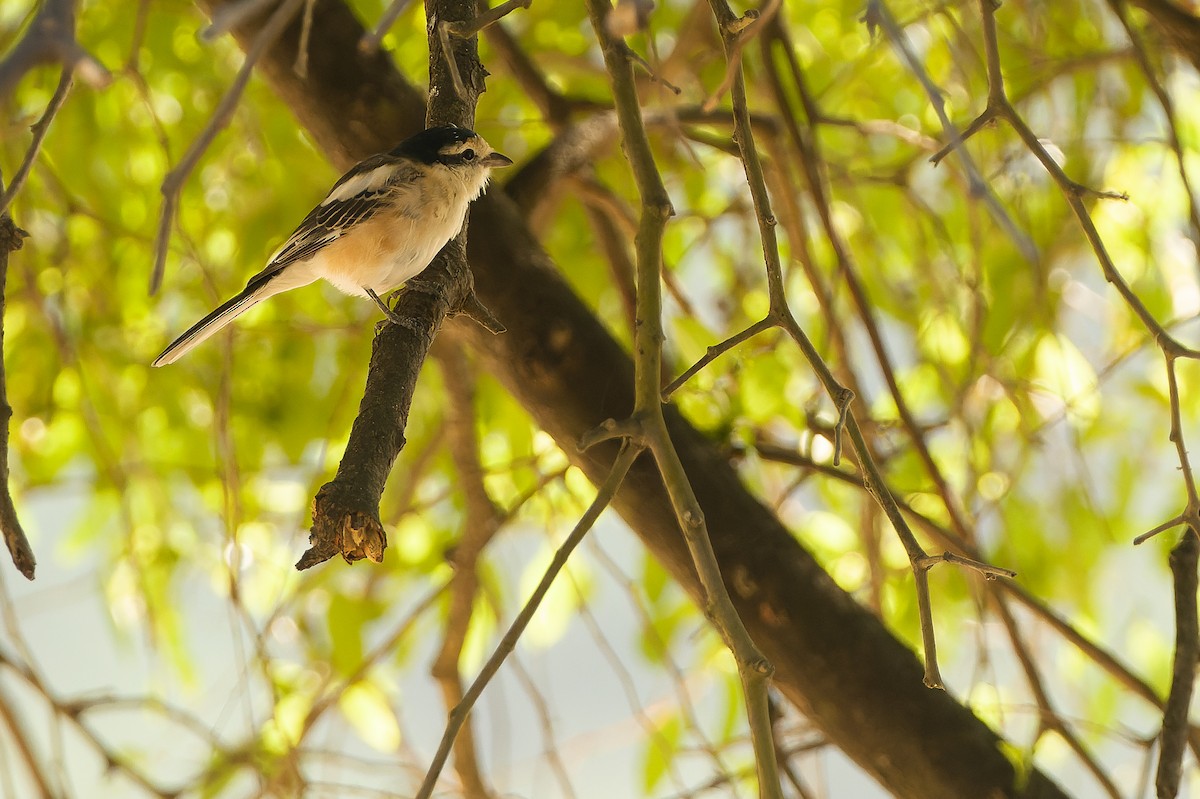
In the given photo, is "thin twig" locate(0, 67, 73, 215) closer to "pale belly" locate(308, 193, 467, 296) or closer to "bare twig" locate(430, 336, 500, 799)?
"pale belly" locate(308, 193, 467, 296)

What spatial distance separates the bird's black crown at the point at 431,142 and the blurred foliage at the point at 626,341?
689 millimetres

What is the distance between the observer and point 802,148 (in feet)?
8.02

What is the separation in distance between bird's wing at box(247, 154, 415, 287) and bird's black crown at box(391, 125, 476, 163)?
0.43 feet

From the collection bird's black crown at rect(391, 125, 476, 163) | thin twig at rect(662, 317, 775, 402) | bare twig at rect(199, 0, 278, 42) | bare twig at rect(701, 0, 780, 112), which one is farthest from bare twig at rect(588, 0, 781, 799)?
bare twig at rect(199, 0, 278, 42)

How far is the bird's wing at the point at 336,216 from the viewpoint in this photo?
7.46 ft

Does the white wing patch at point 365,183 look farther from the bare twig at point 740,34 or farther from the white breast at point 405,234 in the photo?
the bare twig at point 740,34

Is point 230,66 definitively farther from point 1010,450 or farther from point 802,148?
point 1010,450

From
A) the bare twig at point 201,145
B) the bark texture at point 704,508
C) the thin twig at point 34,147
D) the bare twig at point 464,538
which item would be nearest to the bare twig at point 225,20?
the bare twig at point 201,145

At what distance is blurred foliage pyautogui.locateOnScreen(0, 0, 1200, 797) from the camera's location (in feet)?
9.08

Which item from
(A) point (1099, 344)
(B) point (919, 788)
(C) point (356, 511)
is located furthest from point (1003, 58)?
Answer: (C) point (356, 511)

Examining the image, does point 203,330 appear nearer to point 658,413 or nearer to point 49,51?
point 658,413

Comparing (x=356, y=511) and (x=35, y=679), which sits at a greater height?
(x=35, y=679)

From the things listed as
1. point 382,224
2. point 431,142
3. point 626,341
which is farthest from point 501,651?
point 626,341

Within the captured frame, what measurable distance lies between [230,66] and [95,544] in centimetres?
151
